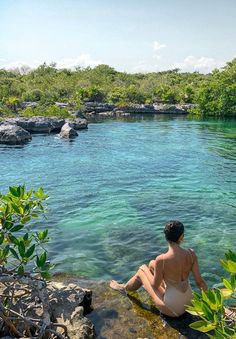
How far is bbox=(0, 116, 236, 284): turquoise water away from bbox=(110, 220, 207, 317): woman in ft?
6.29

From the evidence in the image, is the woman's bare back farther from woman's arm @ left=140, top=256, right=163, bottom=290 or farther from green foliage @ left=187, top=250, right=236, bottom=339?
green foliage @ left=187, top=250, right=236, bottom=339

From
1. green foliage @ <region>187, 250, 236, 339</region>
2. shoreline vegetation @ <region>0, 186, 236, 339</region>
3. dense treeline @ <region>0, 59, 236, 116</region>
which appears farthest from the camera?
dense treeline @ <region>0, 59, 236, 116</region>

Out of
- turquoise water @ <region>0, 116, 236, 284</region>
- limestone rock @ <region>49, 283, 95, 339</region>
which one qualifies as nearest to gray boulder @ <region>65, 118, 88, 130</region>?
turquoise water @ <region>0, 116, 236, 284</region>

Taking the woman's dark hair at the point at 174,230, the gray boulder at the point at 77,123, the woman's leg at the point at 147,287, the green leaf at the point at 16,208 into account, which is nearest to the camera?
the green leaf at the point at 16,208

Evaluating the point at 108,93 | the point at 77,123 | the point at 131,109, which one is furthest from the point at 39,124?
the point at 108,93

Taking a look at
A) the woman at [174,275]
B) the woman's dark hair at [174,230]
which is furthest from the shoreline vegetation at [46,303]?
the woman's dark hair at [174,230]

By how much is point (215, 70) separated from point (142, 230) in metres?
54.5

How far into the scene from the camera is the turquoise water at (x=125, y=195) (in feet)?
29.0

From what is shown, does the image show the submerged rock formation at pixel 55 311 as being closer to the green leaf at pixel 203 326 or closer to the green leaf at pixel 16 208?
the green leaf at pixel 16 208

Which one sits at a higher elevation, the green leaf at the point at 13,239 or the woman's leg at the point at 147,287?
the green leaf at the point at 13,239

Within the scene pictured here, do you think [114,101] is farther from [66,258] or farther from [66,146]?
[66,258]

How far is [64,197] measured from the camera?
1338 cm

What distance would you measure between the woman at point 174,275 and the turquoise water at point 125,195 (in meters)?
1.92

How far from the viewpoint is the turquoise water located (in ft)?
29.0
